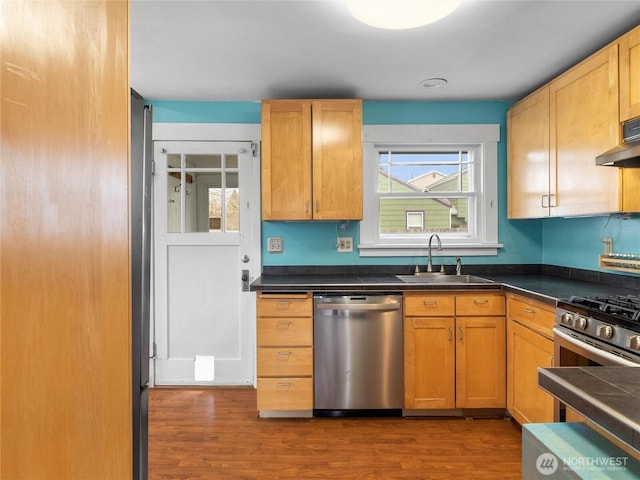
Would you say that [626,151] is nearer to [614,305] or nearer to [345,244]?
[614,305]

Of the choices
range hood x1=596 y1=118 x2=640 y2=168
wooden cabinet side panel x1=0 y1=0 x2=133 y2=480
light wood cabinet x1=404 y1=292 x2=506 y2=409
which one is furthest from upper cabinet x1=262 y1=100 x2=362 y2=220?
wooden cabinet side panel x1=0 y1=0 x2=133 y2=480

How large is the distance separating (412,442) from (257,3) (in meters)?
2.54

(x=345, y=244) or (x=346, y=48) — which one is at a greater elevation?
(x=346, y=48)

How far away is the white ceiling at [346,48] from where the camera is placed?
6.30 feet

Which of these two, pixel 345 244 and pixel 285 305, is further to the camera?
pixel 345 244

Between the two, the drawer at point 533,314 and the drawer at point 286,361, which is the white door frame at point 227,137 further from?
the drawer at point 533,314

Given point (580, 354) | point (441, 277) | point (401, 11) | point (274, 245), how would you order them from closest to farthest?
point (401, 11)
point (580, 354)
point (441, 277)
point (274, 245)

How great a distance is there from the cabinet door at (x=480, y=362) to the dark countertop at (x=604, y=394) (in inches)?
69.4

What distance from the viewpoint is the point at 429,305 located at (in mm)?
2613

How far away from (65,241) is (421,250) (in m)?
2.90

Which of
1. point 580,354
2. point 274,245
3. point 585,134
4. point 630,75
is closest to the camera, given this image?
point 580,354

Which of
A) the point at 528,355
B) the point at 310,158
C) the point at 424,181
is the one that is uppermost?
the point at 310,158

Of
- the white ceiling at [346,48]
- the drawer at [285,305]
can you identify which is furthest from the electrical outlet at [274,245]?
the white ceiling at [346,48]

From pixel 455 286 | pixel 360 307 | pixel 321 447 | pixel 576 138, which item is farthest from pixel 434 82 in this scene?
pixel 321 447
